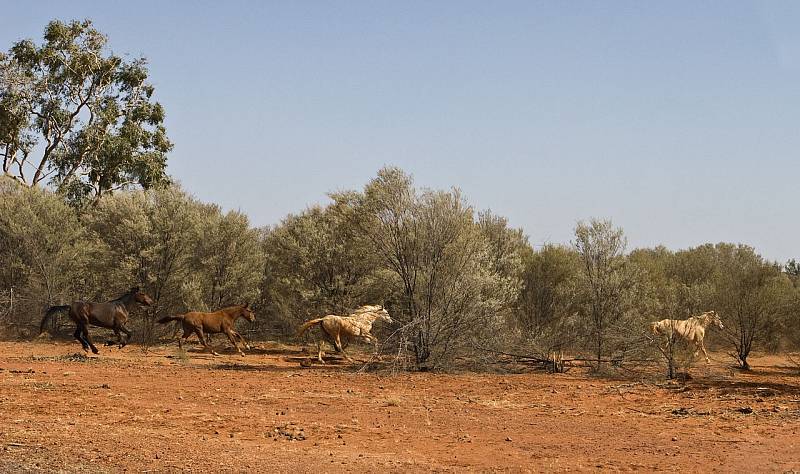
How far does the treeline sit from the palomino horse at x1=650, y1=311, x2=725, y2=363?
1.48 ft

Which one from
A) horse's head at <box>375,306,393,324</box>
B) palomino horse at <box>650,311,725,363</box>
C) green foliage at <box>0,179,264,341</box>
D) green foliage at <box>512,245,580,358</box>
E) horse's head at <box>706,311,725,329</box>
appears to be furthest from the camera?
green foliage at <box>0,179,264,341</box>

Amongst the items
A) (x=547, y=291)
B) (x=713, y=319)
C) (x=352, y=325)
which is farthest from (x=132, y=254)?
(x=713, y=319)

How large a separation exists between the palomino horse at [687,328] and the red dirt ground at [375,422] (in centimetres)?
153

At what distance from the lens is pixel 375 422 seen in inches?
476

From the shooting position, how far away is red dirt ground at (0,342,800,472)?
945 cm

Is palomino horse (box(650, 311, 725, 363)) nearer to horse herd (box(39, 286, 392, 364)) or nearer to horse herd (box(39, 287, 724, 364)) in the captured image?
horse herd (box(39, 287, 724, 364))

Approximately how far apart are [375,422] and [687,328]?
11826mm

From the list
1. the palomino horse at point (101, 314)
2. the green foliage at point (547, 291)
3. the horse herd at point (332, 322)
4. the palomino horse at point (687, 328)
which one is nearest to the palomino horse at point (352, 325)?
the horse herd at point (332, 322)

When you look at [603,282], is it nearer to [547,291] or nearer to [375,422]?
[547,291]

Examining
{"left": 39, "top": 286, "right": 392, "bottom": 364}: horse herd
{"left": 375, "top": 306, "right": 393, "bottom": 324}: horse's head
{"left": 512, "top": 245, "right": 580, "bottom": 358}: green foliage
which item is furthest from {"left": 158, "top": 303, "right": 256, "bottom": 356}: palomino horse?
{"left": 512, "top": 245, "right": 580, "bottom": 358}: green foliage

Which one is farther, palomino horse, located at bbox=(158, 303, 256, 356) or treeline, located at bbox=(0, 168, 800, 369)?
palomino horse, located at bbox=(158, 303, 256, 356)

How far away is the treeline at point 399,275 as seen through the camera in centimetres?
2038

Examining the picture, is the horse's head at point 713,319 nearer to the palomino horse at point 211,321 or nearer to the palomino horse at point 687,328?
the palomino horse at point 687,328

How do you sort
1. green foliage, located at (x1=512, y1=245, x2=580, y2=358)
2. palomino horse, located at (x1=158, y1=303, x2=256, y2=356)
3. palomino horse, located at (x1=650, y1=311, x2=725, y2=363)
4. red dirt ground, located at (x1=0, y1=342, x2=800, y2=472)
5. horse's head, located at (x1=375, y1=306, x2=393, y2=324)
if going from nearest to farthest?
red dirt ground, located at (x1=0, y1=342, x2=800, y2=472)
palomino horse, located at (x1=650, y1=311, x2=725, y2=363)
horse's head, located at (x1=375, y1=306, x2=393, y2=324)
palomino horse, located at (x1=158, y1=303, x2=256, y2=356)
green foliage, located at (x1=512, y1=245, x2=580, y2=358)
